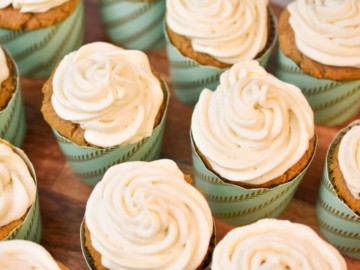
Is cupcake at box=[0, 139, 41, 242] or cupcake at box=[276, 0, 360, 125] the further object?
cupcake at box=[276, 0, 360, 125]

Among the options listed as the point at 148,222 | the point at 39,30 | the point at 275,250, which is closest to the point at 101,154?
the point at 148,222

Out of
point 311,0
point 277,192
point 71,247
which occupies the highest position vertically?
point 311,0

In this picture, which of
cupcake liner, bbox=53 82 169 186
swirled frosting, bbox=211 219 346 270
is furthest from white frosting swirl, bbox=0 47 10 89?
swirled frosting, bbox=211 219 346 270

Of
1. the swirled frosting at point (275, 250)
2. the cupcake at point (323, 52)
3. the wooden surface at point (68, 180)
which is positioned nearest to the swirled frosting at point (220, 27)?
the cupcake at point (323, 52)

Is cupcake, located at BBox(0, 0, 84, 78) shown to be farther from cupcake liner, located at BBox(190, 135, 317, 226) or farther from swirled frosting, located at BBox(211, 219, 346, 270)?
swirled frosting, located at BBox(211, 219, 346, 270)

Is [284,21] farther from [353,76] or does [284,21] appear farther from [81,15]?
[81,15]

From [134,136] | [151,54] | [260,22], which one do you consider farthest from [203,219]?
[151,54]
